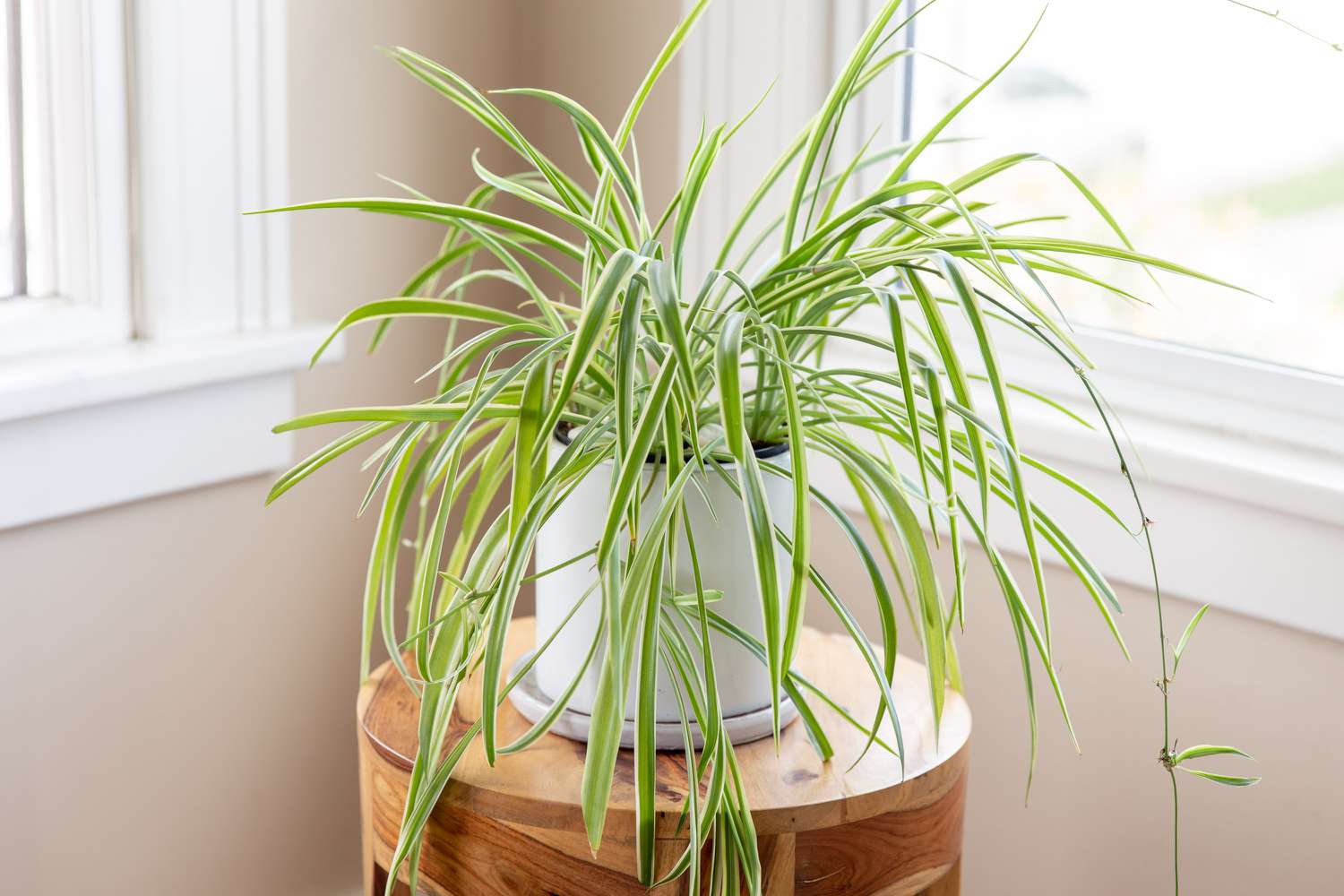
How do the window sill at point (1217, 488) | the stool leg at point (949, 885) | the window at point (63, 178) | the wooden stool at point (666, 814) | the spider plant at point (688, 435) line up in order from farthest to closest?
the window at point (63, 178)
the window sill at point (1217, 488)
the stool leg at point (949, 885)
the wooden stool at point (666, 814)
the spider plant at point (688, 435)

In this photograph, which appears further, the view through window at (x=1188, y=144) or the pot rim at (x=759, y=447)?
the view through window at (x=1188, y=144)

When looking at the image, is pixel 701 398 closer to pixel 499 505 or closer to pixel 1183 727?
pixel 1183 727

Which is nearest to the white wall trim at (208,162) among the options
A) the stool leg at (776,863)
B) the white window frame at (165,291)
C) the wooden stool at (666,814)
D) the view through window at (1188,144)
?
the white window frame at (165,291)

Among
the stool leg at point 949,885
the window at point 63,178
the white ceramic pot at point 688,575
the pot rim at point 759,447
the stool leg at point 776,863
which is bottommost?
the stool leg at point 949,885

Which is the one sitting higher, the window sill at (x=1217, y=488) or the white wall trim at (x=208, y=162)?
the white wall trim at (x=208, y=162)

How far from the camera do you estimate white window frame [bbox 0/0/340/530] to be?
3.73ft

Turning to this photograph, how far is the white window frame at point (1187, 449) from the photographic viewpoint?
1.05m

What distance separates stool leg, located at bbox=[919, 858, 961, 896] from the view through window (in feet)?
1.69

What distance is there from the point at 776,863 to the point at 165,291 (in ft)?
2.39

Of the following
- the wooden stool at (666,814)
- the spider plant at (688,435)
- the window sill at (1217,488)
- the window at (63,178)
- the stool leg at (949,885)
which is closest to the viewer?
the spider plant at (688,435)

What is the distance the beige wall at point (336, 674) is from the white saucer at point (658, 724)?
1.25 ft

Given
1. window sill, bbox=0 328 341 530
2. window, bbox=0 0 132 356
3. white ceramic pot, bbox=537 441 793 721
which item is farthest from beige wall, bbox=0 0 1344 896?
white ceramic pot, bbox=537 441 793 721

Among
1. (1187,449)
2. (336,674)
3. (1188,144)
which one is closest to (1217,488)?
(1187,449)

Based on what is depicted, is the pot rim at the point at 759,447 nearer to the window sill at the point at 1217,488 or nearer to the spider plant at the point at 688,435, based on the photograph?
the spider plant at the point at 688,435
